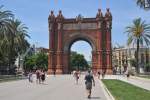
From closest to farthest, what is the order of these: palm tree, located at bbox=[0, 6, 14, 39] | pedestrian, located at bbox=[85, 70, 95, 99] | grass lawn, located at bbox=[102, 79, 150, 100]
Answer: grass lawn, located at bbox=[102, 79, 150, 100] → pedestrian, located at bbox=[85, 70, 95, 99] → palm tree, located at bbox=[0, 6, 14, 39]

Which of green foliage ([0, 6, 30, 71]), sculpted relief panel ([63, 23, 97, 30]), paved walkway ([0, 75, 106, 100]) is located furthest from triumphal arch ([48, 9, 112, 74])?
paved walkway ([0, 75, 106, 100])

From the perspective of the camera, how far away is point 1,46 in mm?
68812

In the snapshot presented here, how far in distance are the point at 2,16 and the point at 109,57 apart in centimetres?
3482

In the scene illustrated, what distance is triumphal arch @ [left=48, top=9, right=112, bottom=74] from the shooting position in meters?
93.2

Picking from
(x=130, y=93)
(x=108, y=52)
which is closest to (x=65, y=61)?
(x=108, y=52)

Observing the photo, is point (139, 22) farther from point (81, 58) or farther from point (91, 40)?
point (81, 58)

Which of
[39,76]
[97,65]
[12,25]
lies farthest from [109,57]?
[39,76]

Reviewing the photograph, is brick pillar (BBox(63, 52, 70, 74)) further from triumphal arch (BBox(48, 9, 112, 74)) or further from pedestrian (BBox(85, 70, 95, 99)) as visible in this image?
pedestrian (BBox(85, 70, 95, 99))

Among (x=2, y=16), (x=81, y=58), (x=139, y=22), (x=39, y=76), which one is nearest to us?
(x=39, y=76)

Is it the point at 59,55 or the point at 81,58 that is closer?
the point at 59,55

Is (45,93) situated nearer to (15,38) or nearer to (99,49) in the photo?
(15,38)

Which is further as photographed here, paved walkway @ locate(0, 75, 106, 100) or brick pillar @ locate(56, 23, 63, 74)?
brick pillar @ locate(56, 23, 63, 74)

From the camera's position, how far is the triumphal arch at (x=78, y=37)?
93.2 metres

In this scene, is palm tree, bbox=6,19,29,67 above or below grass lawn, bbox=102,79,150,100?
above
